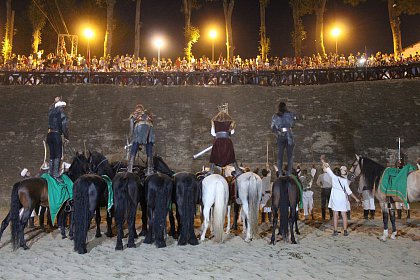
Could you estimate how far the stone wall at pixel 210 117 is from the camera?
63.2 ft

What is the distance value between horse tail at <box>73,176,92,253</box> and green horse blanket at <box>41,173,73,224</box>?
1051mm

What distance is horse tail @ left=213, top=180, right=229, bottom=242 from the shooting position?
10.1 meters

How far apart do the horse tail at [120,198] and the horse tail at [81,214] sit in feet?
2.19

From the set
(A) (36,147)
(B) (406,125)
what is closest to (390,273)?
(B) (406,125)

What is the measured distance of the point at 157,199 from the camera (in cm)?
988

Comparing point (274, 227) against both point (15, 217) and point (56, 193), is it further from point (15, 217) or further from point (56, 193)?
point (15, 217)

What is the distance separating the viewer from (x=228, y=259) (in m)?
8.62

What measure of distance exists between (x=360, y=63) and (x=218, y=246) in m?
19.8

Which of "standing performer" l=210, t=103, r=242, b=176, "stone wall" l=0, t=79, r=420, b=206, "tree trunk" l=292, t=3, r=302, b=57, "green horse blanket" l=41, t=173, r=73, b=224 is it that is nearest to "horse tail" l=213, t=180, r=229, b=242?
"standing performer" l=210, t=103, r=242, b=176

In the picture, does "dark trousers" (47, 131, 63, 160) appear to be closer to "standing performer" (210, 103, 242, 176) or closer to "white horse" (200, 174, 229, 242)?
"white horse" (200, 174, 229, 242)

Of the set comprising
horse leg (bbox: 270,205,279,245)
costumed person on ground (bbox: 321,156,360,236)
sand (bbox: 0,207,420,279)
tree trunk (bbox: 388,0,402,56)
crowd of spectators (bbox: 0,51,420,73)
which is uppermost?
tree trunk (bbox: 388,0,402,56)

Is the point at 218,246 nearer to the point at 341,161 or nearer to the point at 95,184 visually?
the point at 95,184

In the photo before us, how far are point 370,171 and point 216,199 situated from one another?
4.55m

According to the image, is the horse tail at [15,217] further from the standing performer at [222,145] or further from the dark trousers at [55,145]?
the standing performer at [222,145]
